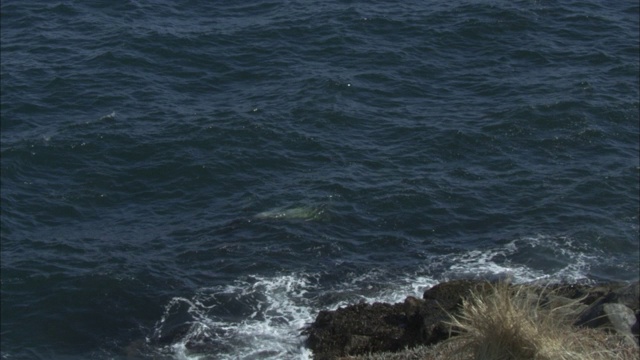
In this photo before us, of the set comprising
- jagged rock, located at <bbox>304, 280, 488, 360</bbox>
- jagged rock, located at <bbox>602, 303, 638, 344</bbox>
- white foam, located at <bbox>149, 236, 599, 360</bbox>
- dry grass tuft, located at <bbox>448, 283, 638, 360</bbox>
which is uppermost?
dry grass tuft, located at <bbox>448, 283, 638, 360</bbox>

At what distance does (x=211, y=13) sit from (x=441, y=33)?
12963 millimetres

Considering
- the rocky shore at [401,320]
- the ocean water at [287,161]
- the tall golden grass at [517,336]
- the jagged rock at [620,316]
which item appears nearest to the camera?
the tall golden grass at [517,336]

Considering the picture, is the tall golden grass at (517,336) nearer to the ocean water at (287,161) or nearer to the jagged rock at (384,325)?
the jagged rock at (384,325)

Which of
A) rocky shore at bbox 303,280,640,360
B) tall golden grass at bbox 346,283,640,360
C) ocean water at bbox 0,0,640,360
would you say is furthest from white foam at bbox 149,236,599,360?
tall golden grass at bbox 346,283,640,360

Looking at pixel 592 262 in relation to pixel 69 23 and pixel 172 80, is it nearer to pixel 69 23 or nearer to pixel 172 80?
pixel 172 80

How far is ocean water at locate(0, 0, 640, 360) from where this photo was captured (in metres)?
34.8

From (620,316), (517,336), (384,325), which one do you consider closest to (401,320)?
(384,325)

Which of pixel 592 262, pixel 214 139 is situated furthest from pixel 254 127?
pixel 592 262

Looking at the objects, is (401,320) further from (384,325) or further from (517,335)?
(517,335)

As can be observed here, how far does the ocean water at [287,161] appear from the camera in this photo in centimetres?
3481

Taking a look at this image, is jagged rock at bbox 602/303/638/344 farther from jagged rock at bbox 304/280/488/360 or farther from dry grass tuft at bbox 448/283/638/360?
dry grass tuft at bbox 448/283/638/360

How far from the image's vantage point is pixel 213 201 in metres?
40.8

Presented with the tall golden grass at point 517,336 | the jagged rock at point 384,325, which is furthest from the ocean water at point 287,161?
the tall golden grass at point 517,336

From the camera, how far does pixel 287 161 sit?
141 feet
